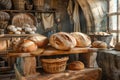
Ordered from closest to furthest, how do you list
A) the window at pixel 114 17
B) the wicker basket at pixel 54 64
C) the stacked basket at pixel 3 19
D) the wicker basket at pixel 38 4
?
1. the wicker basket at pixel 54 64
2. the window at pixel 114 17
3. the stacked basket at pixel 3 19
4. the wicker basket at pixel 38 4

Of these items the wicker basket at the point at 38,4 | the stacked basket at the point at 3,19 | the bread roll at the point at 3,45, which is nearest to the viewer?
the bread roll at the point at 3,45

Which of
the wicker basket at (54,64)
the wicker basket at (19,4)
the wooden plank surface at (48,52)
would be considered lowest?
the wicker basket at (54,64)

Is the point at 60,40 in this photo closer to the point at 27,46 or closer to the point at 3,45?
the point at 27,46

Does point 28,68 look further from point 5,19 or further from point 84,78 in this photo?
point 5,19

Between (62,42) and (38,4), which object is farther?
(38,4)

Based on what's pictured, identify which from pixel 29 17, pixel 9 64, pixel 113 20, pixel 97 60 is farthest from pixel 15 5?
pixel 97 60

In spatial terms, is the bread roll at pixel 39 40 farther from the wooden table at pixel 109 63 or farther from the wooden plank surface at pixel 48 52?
the wooden table at pixel 109 63

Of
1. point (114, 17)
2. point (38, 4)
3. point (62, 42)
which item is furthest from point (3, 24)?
point (62, 42)

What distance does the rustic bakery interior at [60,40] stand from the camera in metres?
1.71

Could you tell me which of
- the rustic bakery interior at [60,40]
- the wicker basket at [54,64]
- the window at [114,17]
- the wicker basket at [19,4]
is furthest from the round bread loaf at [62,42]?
the wicker basket at [19,4]

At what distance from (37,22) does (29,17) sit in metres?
0.25

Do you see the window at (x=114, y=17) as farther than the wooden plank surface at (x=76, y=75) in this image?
Yes

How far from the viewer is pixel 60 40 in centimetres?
170

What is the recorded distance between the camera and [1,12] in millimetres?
4066
